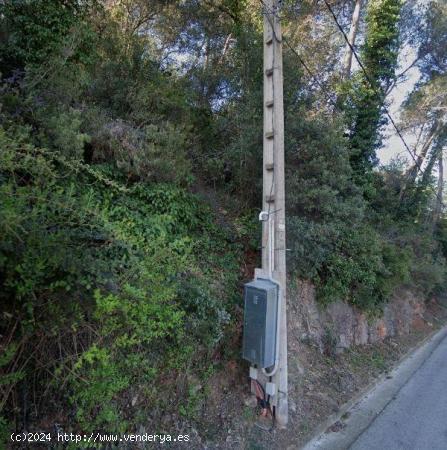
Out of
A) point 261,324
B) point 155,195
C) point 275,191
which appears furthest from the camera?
point 155,195

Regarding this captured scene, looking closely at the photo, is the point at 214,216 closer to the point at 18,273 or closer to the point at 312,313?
the point at 312,313

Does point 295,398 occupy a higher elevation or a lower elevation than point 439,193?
lower

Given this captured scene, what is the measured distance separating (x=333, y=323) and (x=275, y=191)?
139 inches

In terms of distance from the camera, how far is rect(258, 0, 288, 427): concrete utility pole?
3.83 metres

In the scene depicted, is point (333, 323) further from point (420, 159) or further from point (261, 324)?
point (420, 159)

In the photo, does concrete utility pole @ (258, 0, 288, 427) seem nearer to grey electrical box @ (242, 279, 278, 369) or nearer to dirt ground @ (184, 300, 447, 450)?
grey electrical box @ (242, 279, 278, 369)

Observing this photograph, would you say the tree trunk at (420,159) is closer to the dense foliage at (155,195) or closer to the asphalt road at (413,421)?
the dense foliage at (155,195)

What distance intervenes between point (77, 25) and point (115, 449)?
6.05m

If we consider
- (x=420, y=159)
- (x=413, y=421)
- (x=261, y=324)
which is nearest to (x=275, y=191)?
(x=261, y=324)

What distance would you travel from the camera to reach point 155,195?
4.65 meters

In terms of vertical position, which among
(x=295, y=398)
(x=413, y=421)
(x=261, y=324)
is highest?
(x=261, y=324)

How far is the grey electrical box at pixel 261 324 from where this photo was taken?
3.56 m

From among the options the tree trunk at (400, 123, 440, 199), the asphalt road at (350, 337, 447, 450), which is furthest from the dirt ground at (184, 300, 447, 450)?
the tree trunk at (400, 123, 440, 199)

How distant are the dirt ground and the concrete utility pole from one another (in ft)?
1.02
